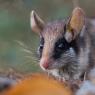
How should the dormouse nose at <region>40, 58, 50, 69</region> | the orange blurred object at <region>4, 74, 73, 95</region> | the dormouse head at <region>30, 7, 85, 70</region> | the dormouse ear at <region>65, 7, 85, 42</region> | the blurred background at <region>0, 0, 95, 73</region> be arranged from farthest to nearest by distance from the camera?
1. the blurred background at <region>0, 0, 95, 73</region>
2. the dormouse ear at <region>65, 7, 85, 42</region>
3. the dormouse head at <region>30, 7, 85, 70</region>
4. the dormouse nose at <region>40, 58, 50, 69</region>
5. the orange blurred object at <region>4, 74, 73, 95</region>

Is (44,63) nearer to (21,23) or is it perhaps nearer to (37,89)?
(37,89)

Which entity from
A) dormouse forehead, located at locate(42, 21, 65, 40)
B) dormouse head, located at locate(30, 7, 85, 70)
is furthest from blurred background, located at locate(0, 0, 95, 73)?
dormouse head, located at locate(30, 7, 85, 70)

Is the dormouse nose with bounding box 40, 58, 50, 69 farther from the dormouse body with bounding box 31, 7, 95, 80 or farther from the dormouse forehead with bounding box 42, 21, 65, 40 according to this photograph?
the dormouse forehead with bounding box 42, 21, 65, 40

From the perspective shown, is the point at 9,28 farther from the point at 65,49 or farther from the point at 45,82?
the point at 45,82

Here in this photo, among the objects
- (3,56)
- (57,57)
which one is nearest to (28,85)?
(57,57)

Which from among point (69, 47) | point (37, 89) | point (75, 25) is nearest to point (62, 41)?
point (69, 47)

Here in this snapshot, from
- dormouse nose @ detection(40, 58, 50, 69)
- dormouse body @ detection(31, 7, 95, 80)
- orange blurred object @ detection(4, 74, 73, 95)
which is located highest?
dormouse body @ detection(31, 7, 95, 80)
